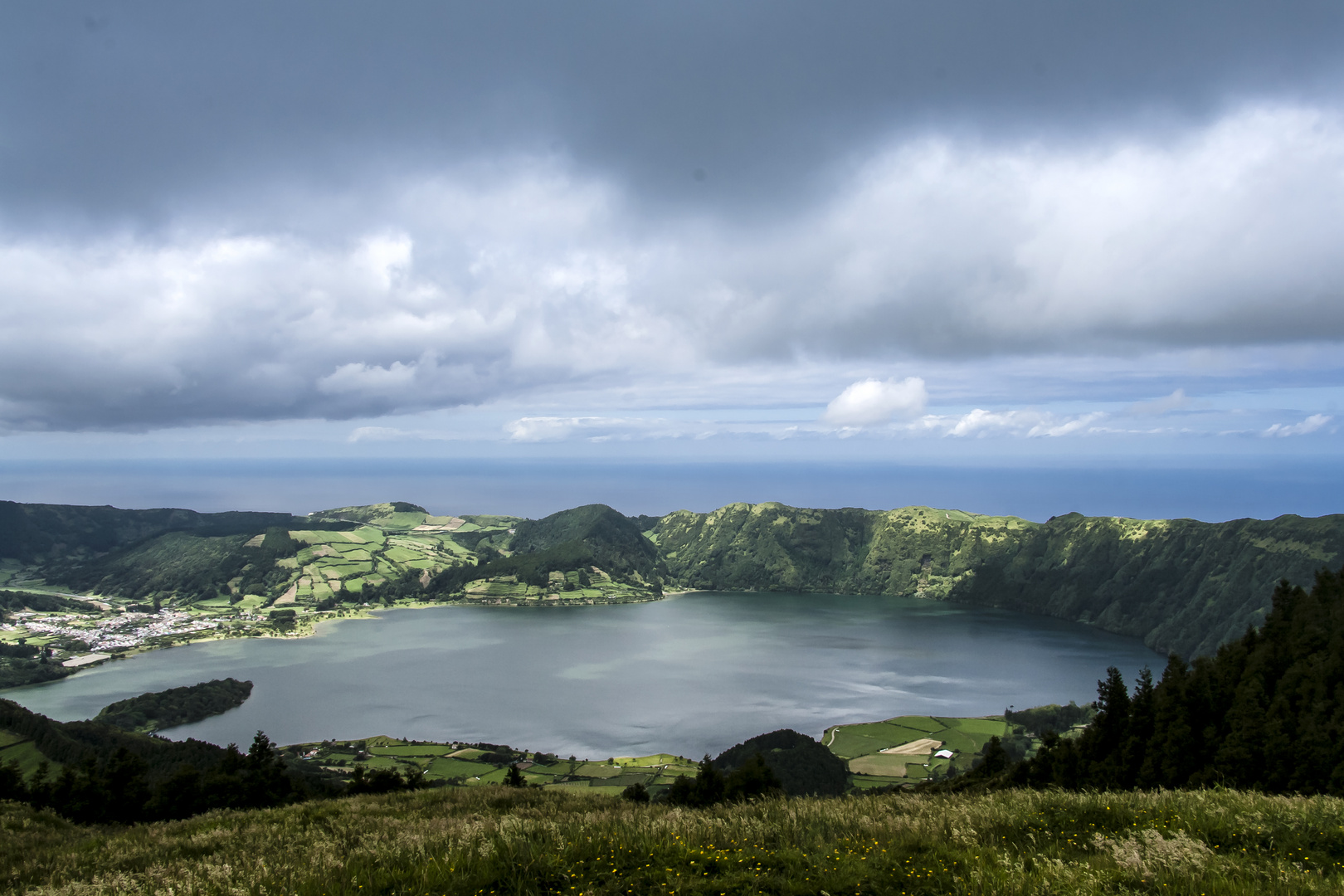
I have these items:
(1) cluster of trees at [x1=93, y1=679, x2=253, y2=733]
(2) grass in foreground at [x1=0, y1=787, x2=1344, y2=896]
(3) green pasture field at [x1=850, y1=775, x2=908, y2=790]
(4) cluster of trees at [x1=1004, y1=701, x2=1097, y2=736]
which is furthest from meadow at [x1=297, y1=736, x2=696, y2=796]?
(2) grass in foreground at [x1=0, y1=787, x2=1344, y2=896]

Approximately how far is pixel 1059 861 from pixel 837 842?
2.66 metres

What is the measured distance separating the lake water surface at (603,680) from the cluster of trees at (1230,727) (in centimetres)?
6146

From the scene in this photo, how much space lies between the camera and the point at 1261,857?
706 cm

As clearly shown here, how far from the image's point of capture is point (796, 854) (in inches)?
305

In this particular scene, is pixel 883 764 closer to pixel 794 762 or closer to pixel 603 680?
pixel 794 762

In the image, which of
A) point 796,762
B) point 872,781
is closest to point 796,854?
point 796,762

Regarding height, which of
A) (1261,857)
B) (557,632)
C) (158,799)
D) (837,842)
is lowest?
(557,632)

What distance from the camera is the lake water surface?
107 meters

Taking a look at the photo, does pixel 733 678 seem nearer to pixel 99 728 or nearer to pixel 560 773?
pixel 560 773

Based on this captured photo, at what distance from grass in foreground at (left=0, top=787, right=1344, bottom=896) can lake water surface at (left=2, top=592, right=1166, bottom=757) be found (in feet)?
298

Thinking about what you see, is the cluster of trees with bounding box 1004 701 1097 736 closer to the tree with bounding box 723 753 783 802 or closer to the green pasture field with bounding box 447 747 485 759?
the green pasture field with bounding box 447 747 485 759

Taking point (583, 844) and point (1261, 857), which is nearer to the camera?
point (1261, 857)

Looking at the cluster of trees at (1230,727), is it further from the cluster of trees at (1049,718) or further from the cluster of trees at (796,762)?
the cluster of trees at (1049,718)

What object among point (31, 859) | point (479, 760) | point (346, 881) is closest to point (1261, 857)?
point (346, 881)
